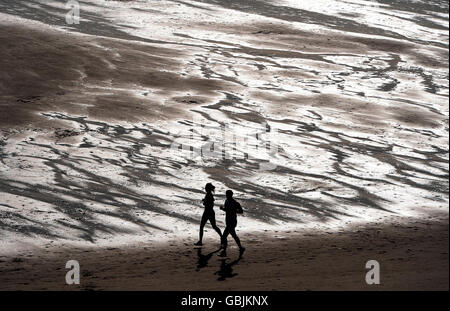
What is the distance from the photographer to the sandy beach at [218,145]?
14.4 metres

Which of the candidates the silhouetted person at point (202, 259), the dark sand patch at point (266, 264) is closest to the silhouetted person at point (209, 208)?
the silhouetted person at point (202, 259)

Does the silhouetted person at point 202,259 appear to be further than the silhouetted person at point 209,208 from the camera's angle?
No

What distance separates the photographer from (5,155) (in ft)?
68.7

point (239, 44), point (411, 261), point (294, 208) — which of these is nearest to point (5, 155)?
point (294, 208)

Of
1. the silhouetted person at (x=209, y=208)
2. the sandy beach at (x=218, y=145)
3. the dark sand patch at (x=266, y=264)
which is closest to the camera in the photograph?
the dark sand patch at (x=266, y=264)

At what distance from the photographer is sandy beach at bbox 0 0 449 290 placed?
47.2ft

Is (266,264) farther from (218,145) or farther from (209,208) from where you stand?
(218,145)

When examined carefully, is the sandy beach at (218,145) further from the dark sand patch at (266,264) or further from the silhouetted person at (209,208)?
the silhouetted person at (209,208)

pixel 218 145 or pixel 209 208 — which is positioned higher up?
pixel 209 208

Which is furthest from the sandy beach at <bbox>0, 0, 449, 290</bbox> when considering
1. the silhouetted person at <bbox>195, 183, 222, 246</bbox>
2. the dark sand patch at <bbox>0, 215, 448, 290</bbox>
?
the silhouetted person at <bbox>195, 183, 222, 246</bbox>

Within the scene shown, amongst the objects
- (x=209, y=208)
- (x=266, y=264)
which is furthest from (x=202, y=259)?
(x=266, y=264)

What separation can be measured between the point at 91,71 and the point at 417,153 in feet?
42.3

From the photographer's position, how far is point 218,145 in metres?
23.3

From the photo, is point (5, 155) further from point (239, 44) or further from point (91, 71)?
point (239, 44)
